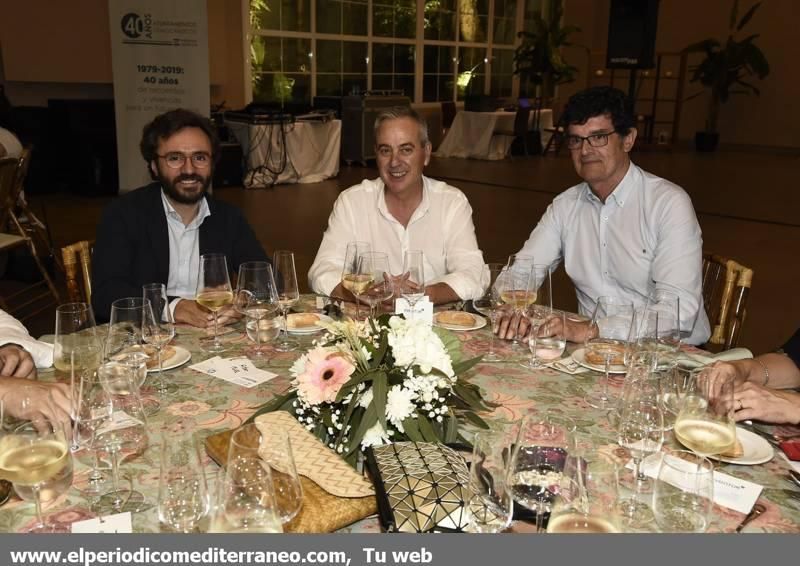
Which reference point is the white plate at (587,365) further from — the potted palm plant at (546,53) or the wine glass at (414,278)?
the potted palm plant at (546,53)

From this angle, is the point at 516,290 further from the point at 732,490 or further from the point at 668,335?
the point at 732,490

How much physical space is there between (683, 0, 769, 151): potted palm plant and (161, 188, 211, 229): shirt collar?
14.3 meters

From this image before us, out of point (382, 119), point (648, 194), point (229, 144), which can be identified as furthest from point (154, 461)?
point (229, 144)

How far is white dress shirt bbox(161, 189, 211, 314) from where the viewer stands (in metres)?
2.76

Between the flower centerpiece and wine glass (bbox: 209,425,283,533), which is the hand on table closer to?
the flower centerpiece

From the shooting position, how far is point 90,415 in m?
1.24

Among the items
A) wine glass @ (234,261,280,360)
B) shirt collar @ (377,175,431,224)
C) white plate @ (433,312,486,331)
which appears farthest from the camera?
shirt collar @ (377,175,431,224)

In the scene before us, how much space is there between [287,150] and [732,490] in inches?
361

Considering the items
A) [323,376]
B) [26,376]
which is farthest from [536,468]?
[26,376]

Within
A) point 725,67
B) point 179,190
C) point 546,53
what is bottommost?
point 179,190

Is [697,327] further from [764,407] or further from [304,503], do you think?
[304,503]

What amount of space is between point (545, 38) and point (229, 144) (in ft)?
24.9

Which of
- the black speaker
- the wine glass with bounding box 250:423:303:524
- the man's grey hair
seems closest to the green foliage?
the black speaker

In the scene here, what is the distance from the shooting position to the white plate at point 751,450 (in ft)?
4.29
